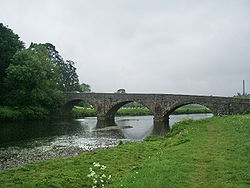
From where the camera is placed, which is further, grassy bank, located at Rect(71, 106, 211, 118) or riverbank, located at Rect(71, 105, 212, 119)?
grassy bank, located at Rect(71, 106, 211, 118)

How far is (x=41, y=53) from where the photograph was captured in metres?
62.5

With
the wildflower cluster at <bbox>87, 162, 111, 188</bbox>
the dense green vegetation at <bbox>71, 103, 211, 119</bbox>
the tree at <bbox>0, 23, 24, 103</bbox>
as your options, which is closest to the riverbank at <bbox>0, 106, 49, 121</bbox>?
the tree at <bbox>0, 23, 24, 103</bbox>

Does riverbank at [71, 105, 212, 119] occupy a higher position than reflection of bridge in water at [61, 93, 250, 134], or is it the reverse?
reflection of bridge in water at [61, 93, 250, 134]

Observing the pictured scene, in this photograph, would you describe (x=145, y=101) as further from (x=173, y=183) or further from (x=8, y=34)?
(x=173, y=183)

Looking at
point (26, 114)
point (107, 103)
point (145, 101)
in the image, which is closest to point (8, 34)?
point (26, 114)

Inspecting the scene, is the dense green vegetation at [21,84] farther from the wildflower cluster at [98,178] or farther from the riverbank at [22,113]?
the wildflower cluster at [98,178]

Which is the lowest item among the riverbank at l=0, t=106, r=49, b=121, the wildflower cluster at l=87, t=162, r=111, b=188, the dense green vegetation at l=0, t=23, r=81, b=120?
the wildflower cluster at l=87, t=162, r=111, b=188

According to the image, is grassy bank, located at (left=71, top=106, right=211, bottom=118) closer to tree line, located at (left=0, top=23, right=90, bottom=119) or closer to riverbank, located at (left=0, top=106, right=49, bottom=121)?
tree line, located at (left=0, top=23, right=90, bottom=119)

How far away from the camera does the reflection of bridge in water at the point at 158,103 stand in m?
47.9

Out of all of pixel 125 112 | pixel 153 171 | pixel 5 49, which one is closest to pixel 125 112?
pixel 125 112

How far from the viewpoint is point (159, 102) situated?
57.2m

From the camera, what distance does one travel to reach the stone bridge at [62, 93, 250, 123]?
4784cm

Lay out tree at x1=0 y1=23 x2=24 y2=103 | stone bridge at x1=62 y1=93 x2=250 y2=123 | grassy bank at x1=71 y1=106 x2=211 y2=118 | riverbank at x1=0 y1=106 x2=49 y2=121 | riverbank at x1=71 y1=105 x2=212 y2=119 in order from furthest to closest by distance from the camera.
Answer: grassy bank at x1=71 y1=106 x2=211 y2=118
riverbank at x1=71 y1=105 x2=212 y2=119
tree at x1=0 y1=23 x2=24 y2=103
stone bridge at x1=62 y1=93 x2=250 y2=123
riverbank at x1=0 y1=106 x2=49 y2=121

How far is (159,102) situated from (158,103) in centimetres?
33
